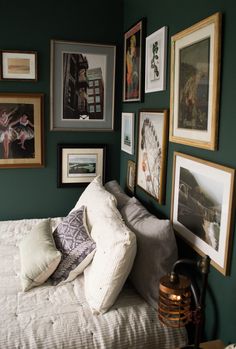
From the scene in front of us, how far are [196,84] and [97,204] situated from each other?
965mm

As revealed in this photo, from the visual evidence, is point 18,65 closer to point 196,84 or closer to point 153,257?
point 196,84

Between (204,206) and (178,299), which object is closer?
(178,299)

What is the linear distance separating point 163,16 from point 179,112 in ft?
2.17

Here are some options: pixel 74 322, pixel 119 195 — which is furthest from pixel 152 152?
pixel 74 322

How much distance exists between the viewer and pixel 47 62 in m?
2.95

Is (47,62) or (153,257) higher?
(47,62)

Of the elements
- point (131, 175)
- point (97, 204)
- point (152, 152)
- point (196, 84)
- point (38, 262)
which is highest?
point (196, 84)

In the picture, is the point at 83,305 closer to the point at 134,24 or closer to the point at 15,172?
the point at 15,172

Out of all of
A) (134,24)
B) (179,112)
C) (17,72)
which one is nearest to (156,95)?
(179,112)

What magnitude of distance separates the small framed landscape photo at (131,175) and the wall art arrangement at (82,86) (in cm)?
50

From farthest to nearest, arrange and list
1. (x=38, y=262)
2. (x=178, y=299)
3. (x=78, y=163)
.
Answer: (x=78, y=163), (x=38, y=262), (x=178, y=299)

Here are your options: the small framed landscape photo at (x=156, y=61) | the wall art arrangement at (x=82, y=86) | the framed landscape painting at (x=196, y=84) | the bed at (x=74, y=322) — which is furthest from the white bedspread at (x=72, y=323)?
the wall art arrangement at (x=82, y=86)

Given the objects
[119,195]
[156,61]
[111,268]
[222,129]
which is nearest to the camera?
[222,129]

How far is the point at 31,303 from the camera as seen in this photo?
1.74 metres
